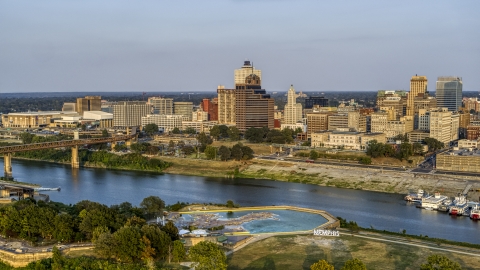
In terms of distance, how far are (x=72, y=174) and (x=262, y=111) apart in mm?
27821

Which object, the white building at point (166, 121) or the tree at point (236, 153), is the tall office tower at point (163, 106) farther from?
the tree at point (236, 153)

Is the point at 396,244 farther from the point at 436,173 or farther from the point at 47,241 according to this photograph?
the point at 436,173

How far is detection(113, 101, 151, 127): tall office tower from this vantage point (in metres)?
80.4

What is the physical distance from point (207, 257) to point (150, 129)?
55343mm

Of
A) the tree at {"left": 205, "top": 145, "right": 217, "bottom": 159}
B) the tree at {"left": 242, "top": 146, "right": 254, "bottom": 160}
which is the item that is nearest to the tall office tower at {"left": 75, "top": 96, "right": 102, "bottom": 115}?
the tree at {"left": 205, "top": 145, "right": 217, "bottom": 159}

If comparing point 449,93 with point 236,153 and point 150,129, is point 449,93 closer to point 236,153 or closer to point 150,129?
point 150,129

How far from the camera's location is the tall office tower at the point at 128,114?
264ft

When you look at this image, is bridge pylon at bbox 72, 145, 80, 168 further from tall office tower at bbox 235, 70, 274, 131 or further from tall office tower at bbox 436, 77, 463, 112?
tall office tower at bbox 436, 77, 463, 112

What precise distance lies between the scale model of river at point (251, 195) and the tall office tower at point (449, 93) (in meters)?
48.6

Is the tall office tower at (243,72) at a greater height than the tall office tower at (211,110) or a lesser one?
greater

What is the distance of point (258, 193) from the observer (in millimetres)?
37719

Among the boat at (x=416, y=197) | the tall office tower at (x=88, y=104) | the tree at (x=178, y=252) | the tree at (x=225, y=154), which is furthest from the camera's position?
the tall office tower at (x=88, y=104)

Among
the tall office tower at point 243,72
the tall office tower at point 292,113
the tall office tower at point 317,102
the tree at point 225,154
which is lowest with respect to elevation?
the tree at point 225,154

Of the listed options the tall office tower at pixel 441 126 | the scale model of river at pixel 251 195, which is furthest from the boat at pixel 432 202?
the tall office tower at pixel 441 126
